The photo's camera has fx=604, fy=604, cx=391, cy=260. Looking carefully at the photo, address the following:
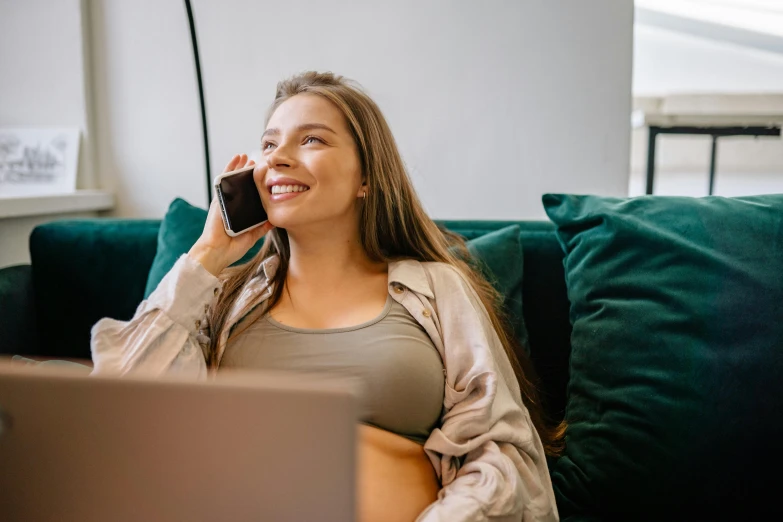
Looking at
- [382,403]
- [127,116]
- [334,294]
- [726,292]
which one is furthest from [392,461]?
[127,116]

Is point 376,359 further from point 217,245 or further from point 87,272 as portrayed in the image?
point 87,272

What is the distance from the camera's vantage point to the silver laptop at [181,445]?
0.39 meters

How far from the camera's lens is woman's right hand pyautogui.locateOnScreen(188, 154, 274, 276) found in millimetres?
1069

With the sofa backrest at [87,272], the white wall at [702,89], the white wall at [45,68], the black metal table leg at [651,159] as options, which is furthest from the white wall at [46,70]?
the white wall at [702,89]

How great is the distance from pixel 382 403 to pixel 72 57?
1640 mm

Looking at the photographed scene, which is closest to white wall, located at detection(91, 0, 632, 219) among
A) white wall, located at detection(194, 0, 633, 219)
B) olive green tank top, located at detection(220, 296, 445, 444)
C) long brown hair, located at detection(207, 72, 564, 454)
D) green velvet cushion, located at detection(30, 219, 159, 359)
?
white wall, located at detection(194, 0, 633, 219)

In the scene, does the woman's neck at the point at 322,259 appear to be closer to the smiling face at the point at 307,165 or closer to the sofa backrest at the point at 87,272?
the smiling face at the point at 307,165

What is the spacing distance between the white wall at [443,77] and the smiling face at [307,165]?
27.4 inches

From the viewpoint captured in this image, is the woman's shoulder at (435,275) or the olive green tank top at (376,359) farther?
the woman's shoulder at (435,275)

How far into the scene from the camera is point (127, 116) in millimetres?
1950

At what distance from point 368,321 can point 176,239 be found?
569 millimetres

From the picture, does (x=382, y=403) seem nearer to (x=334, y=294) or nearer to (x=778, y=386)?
(x=334, y=294)

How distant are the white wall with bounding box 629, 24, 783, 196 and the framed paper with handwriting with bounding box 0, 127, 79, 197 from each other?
291 centimetres

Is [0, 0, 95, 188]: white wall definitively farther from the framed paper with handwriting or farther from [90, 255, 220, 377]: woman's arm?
[90, 255, 220, 377]: woman's arm
